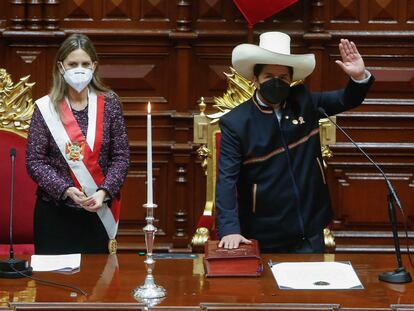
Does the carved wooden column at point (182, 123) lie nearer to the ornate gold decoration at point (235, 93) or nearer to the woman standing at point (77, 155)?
the ornate gold decoration at point (235, 93)

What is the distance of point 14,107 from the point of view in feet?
13.8

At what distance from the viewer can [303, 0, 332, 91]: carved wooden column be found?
5.36 metres

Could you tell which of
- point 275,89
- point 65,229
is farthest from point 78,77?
point 275,89

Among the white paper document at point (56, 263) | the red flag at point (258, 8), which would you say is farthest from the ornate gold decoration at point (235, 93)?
the white paper document at point (56, 263)

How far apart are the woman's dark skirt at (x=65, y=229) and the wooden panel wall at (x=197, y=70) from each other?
1.45m

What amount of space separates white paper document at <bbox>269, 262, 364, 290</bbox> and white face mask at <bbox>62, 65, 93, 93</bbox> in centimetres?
116

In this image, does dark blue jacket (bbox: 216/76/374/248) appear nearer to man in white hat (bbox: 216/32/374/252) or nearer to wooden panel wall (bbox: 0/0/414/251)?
man in white hat (bbox: 216/32/374/252)

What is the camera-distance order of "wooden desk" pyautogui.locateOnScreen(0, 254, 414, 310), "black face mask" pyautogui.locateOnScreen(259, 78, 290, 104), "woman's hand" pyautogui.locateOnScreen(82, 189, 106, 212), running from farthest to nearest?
1. "woman's hand" pyautogui.locateOnScreen(82, 189, 106, 212)
2. "black face mask" pyautogui.locateOnScreen(259, 78, 290, 104)
3. "wooden desk" pyautogui.locateOnScreen(0, 254, 414, 310)

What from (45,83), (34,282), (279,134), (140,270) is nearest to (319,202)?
(279,134)

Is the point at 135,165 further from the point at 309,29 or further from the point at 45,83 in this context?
the point at 309,29

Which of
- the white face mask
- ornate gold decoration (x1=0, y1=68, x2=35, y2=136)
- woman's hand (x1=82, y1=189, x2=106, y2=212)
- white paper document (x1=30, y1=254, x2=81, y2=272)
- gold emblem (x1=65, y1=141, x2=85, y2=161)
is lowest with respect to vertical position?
white paper document (x1=30, y1=254, x2=81, y2=272)

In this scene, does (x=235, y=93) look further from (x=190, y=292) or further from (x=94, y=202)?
(x=190, y=292)

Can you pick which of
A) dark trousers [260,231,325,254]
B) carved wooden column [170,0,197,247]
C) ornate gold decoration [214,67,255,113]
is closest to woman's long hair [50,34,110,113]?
ornate gold decoration [214,67,255,113]

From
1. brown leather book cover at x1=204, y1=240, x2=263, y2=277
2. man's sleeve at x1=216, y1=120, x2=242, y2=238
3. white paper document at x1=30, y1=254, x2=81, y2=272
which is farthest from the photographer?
man's sleeve at x1=216, y1=120, x2=242, y2=238
